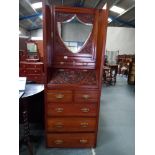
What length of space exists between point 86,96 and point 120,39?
9049 mm

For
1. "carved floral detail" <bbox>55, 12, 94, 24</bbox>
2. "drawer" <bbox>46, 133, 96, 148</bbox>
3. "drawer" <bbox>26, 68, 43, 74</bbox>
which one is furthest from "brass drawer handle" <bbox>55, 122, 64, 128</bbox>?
"drawer" <bbox>26, 68, 43, 74</bbox>

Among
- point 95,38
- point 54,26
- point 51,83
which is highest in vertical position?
point 54,26

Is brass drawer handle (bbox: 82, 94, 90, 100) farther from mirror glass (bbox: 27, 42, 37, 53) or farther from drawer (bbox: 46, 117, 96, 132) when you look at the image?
mirror glass (bbox: 27, 42, 37, 53)

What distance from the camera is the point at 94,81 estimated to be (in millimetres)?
2232

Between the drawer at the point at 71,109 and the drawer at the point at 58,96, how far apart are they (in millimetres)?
64

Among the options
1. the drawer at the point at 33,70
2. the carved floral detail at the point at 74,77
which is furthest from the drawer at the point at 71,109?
the drawer at the point at 33,70

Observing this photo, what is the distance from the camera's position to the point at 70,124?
227 cm

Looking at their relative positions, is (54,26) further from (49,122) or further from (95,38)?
(49,122)

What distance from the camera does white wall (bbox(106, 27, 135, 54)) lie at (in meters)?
10.3

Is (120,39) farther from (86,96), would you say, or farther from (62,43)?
(86,96)
